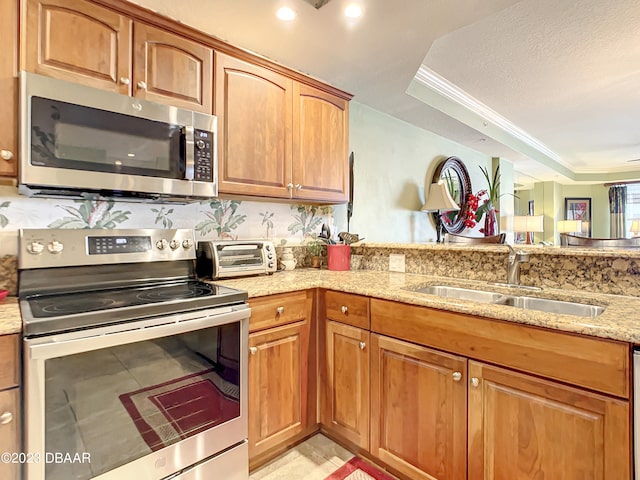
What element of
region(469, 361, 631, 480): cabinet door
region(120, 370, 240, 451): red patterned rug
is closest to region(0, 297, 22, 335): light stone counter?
region(120, 370, 240, 451): red patterned rug

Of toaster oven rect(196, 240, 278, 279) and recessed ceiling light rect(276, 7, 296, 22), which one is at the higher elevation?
recessed ceiling light rect(276, 7, 296, 22)

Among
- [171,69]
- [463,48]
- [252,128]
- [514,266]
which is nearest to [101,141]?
[171,69]

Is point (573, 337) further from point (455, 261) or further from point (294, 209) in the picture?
point (294, 209)

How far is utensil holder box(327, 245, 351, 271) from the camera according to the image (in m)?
2.23

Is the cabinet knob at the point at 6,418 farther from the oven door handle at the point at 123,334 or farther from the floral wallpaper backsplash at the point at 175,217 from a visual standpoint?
the floral wallpaper backsplash at the point at 175,217

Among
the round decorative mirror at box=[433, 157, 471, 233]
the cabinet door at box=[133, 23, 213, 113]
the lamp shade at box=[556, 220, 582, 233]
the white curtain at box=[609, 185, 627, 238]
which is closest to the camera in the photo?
the cabinet door at box=[133, 23, 213, 113]

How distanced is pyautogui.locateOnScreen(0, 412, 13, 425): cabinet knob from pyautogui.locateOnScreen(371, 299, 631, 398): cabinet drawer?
129 centimetres

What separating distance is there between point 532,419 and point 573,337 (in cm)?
31

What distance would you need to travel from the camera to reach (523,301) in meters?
1.53

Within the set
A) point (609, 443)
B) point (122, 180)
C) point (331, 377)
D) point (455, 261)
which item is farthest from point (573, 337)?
point (122, 180)

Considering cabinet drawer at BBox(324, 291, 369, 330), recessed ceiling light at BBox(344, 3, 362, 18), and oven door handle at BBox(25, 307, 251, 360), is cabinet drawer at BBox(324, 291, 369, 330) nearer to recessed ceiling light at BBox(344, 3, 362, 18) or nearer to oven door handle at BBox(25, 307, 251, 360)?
oven door handle at BBox(25, 307, 251, 360)

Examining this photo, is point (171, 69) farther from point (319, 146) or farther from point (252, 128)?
point (319, 146)

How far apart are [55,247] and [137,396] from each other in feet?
2.31

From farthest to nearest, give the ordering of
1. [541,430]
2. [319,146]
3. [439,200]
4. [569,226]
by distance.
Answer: [569,226] → [439,200] → [319,146] → [541,430]
